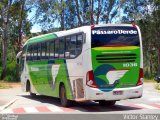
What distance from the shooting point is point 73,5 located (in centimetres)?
5844

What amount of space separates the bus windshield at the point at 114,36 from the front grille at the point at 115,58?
1.44 feet

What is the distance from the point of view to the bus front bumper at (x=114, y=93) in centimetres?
1753

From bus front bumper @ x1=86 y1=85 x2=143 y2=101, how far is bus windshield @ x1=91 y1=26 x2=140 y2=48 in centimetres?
179

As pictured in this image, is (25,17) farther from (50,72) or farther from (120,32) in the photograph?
(120,32)

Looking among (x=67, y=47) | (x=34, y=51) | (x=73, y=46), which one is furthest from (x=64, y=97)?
(x=34, y=51)

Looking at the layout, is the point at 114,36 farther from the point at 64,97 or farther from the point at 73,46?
the point at 64,97

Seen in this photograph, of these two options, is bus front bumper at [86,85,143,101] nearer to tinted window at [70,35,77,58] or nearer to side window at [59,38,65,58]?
tinted window at [70,35,77,58]

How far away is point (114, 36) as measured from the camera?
18.1 metres

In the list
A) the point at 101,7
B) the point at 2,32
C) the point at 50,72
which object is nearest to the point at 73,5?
the point at 101,7

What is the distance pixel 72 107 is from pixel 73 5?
130ft

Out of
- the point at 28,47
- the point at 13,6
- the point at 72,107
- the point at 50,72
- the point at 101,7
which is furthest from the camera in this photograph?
the point at 101,7

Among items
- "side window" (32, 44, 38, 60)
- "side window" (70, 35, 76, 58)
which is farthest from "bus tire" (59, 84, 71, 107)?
"side window" (32, 44, 38, 60)

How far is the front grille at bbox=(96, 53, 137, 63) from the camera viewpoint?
1789 cm

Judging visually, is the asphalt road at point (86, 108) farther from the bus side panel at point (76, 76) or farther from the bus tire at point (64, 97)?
the bus side panel at point (76, 76)
